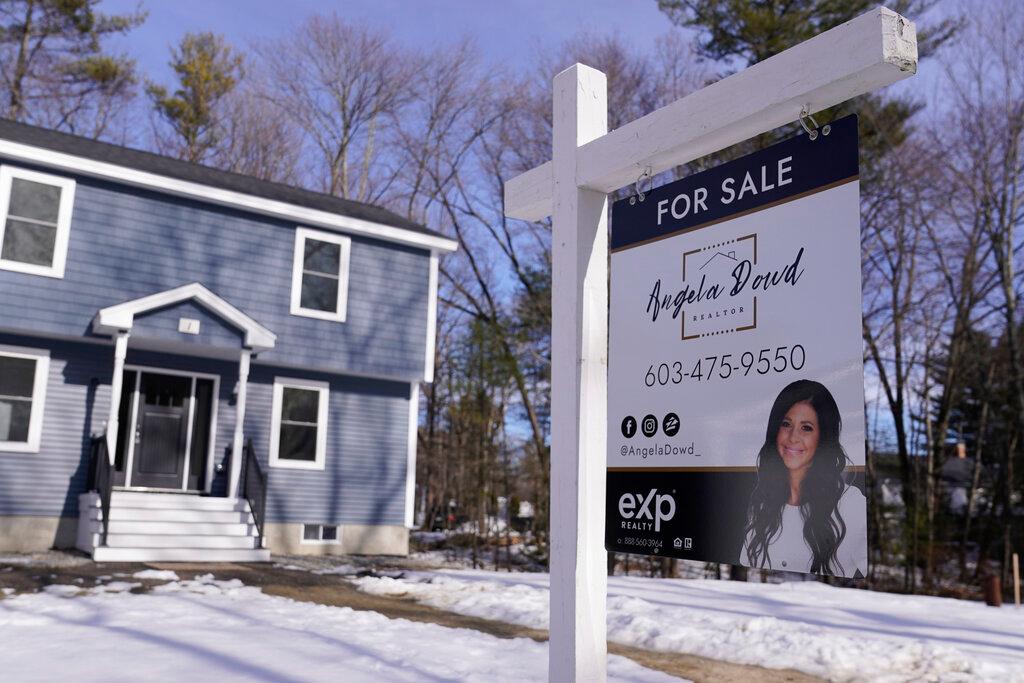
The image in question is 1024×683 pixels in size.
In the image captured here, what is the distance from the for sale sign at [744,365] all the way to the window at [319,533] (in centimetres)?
1071

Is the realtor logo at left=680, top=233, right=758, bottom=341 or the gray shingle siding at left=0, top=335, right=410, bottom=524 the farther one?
the gray shingle siding at left=0, top=335, right=410, bottom=524

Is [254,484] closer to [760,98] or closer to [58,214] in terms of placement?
[58,214]

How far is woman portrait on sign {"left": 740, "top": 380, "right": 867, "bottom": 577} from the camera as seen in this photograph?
2.14 m

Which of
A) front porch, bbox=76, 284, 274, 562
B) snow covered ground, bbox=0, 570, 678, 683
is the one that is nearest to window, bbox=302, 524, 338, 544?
front porch, bbox=76, 284, 274, 562

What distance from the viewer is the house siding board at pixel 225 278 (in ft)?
36.3

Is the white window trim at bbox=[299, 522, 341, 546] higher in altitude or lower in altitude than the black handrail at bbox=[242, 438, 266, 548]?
lower

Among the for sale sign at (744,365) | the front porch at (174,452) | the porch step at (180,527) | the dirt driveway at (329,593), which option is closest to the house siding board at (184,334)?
the front porch at (174,452)

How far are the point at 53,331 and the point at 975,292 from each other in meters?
17.2

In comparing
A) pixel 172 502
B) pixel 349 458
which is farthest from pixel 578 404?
pixel 349 458

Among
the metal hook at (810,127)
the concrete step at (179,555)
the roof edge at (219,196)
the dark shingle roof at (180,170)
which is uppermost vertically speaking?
the dark shingle roof at (180,170)

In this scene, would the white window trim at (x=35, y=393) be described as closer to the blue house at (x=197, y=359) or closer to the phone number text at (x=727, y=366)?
the blue house at (x=197, y=359)

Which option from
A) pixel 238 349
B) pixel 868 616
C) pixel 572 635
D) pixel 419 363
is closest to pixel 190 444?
pixel 238 349

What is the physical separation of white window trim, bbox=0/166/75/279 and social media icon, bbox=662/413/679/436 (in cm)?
1031

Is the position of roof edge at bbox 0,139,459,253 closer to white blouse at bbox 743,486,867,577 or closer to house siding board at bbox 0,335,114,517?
house siding board at bbox 0,335,114,517
